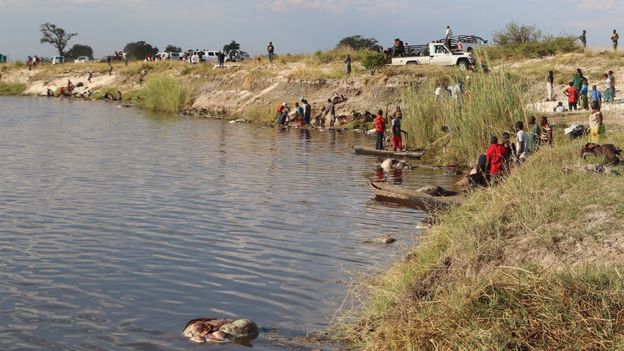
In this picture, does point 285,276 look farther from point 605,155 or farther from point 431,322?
point 605,155

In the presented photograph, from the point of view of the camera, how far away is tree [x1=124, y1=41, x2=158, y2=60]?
106m

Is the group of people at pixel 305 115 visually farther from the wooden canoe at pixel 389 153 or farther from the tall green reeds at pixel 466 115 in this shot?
the tall green reeds at pixel 466 115

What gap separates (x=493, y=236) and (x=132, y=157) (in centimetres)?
1929

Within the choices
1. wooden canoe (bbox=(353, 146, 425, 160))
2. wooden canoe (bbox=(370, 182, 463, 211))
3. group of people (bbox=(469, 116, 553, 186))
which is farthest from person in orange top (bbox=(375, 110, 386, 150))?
wooden canoe (bbox=(370, 182, 463, 211))

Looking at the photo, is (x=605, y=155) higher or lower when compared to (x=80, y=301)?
higher

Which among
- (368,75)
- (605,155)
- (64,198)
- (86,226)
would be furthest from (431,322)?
(368,75)

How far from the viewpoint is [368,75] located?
48.1 meters

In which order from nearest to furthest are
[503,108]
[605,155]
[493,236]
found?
[493,236]
[605,155]
[503,108]

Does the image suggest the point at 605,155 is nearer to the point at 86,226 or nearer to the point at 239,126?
the point at 86,226

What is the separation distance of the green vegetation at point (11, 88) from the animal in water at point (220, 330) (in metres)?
73.4

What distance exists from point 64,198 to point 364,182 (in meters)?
8.04

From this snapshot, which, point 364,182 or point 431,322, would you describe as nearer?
point 431,322

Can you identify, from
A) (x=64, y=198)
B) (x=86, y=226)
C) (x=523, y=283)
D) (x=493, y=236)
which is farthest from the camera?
(x=64, y=198)

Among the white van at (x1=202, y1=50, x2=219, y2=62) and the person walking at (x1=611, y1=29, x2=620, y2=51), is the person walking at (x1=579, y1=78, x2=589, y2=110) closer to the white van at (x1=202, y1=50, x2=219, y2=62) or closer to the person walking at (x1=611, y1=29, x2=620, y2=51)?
the person walking at (x1=611, y1=29, x2=620, y2=51)
